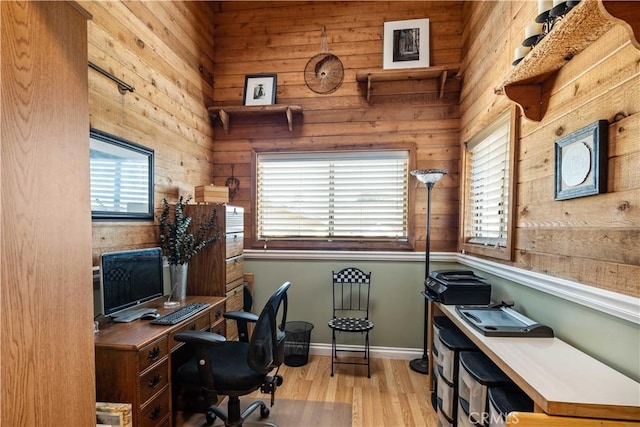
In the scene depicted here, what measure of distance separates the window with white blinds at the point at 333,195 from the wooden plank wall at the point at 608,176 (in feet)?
3.98

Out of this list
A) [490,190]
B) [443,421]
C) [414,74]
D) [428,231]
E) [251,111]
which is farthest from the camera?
[251,111]

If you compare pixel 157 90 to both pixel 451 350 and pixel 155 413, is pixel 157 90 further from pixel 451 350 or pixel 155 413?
pixel 451 350

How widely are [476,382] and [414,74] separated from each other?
2.53 meters

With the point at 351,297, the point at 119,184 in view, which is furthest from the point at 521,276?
the point at 119,184

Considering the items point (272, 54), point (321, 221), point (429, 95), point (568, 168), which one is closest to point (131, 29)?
point (272, 54)

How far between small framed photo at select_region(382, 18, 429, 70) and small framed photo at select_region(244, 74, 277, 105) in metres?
1.14

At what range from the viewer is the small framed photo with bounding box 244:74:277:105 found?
10.4ft

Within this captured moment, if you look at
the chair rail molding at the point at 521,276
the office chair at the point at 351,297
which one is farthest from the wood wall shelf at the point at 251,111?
the office chair at the point at 351,297

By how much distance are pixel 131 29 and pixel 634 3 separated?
2635 millimetres

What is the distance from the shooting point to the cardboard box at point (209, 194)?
103 inches

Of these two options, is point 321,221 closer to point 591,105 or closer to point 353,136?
point 353,136

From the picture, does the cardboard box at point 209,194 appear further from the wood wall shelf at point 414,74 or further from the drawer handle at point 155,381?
the wood wall shelf at point 414,74

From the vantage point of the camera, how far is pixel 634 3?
0.92m

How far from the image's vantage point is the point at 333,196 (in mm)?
3221
